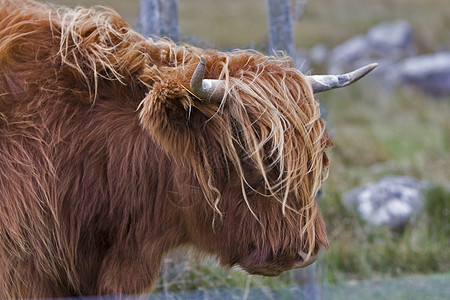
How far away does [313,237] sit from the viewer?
2.52 metres

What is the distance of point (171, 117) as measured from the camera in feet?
7.82

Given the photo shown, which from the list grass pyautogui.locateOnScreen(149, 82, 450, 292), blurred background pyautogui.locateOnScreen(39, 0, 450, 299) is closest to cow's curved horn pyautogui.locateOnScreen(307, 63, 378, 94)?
blurred background pyautogui.locateOnScreen(39, 0, 450, 299)

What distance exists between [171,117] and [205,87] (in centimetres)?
20

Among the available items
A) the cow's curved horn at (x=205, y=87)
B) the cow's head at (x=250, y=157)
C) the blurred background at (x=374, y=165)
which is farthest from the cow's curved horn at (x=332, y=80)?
the cow's curved horn at (x=205, y=87)

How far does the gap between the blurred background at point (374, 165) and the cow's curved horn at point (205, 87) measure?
0.57 meters

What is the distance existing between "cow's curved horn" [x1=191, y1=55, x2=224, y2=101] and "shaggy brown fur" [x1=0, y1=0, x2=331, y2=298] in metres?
0.04

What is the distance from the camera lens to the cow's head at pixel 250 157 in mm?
2432

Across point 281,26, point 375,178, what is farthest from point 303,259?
point 375,178

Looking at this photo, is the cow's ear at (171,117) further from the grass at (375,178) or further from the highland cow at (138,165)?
the grass at (375,178)

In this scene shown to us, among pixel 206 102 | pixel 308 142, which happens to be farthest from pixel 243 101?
pixel 308 142

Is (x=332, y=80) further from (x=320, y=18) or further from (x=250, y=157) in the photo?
(x=320, y=18)

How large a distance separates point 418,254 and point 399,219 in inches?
36.5

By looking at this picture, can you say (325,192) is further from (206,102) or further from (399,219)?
(206,102)

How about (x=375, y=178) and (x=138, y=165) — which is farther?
(x=375, y=178)
